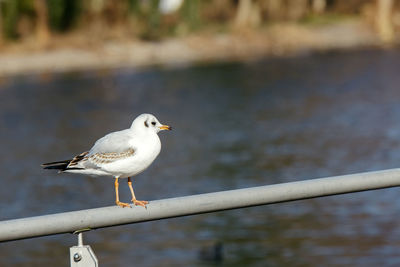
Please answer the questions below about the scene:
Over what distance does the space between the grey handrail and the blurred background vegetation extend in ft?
148

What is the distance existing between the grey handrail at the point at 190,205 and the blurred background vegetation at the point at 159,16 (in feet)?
148

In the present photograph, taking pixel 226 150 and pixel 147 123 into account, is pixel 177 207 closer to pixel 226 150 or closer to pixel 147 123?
pixel 147 123

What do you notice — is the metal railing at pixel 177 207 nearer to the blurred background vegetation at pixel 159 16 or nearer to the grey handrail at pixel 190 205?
the grey handrail at pixel 190 205

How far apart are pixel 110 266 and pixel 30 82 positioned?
3201cm

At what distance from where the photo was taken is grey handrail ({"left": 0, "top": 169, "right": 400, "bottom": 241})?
3006 mm

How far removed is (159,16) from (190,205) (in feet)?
161

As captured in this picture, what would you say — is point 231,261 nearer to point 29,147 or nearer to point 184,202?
point 184,202

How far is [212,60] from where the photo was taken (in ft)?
158

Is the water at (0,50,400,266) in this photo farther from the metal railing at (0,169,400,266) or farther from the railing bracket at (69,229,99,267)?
the railing bracket at (69,229,99,267)

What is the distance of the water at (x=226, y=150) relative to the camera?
39.4ft

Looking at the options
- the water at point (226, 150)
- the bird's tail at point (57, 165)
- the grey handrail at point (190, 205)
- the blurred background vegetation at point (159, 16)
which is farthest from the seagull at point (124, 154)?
the blurred background vegetation at point (159, 16)

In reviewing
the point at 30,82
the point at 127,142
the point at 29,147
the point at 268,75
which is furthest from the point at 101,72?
the point at 127,142

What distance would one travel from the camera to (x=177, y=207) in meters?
3.16

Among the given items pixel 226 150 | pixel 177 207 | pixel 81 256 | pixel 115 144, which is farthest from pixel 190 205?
pixel 226 150
